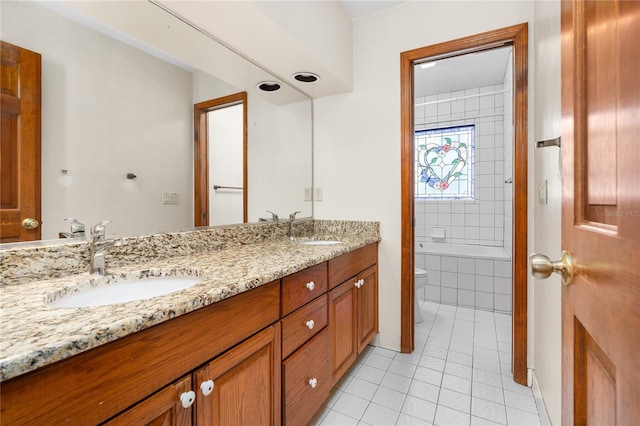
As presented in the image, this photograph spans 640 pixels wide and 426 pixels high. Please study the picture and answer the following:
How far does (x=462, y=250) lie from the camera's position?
11.4 feet

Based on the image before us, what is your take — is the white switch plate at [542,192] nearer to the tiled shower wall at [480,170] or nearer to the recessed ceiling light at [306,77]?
the recessed ceiling light at [306,77]

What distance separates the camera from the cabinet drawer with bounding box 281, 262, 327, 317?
43.7 inches

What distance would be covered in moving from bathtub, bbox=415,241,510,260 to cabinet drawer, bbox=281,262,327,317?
A: 2144mm

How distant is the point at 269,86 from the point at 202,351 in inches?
65.5

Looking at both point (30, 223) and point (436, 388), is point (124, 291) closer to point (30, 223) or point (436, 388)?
point (30, 223)

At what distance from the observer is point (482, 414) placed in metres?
1.43

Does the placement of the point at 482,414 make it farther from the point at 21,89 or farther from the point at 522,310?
the point at 21,89

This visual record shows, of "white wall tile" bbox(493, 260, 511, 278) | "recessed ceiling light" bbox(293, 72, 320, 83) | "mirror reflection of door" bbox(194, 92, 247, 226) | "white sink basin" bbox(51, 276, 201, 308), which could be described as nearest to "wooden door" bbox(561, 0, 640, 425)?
"white sink basin" bbox(51, 276, 201, 308)

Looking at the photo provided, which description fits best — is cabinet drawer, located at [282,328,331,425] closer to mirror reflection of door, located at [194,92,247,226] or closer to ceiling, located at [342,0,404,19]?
mirror reflection of door, located at [194,92,247,226]

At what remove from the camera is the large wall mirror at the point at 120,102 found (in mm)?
964

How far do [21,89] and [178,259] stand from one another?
2.39ft

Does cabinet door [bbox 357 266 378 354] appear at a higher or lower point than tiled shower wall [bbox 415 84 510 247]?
lower

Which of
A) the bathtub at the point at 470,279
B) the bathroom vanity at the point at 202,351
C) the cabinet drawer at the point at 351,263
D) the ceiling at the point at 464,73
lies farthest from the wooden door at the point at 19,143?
the bathtub at the point at 470,279

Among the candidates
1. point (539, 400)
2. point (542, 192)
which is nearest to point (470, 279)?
point (539, 400)
